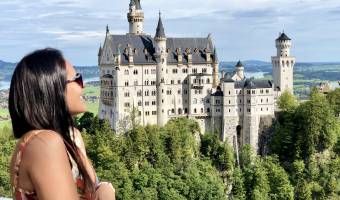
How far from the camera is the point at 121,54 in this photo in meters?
70.4

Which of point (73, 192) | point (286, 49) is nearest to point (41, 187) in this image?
point (73, 192)

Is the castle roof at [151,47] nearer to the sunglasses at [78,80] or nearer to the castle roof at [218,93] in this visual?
the castle roof at [218,93]

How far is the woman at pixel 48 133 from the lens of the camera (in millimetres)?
3932

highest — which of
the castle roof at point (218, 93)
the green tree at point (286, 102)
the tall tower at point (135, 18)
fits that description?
the tall tower at point (135, 18)

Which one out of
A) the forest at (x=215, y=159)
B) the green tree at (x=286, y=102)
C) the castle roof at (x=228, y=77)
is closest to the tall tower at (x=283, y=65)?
the green tree at (x=286, y=102)

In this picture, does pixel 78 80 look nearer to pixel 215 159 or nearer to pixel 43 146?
pixel 43 146

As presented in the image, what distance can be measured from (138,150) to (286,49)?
2883 cm

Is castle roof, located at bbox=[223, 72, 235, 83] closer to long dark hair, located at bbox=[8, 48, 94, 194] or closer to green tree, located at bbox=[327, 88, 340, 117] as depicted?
green tree, located at bbox=[327, 88, 340, 117]

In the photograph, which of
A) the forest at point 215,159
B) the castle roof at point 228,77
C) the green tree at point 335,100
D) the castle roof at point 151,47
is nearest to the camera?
the forest at point 215,159

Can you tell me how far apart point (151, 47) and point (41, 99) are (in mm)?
69268

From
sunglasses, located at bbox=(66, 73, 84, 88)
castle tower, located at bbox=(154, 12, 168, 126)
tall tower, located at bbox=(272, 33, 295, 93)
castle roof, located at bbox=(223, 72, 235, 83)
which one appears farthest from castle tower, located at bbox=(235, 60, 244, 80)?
sunglasses, located at bbox=(66, 73, 84, 88)

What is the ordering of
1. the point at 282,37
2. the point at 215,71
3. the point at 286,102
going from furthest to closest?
the point at 282,37, the point at 286,102, the point at 215,71

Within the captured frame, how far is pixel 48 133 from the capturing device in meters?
4.08

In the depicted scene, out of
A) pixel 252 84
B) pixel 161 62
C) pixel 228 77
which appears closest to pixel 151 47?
pixel 161 62
